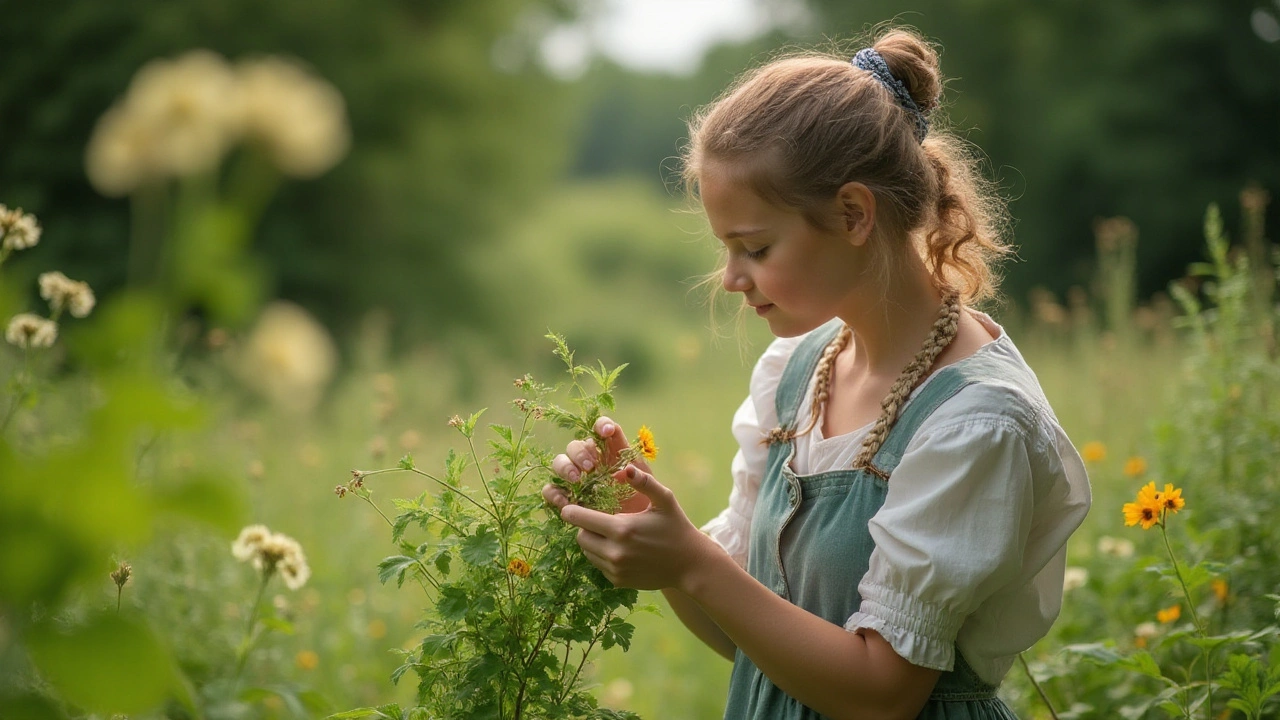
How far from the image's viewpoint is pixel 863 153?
1627 mm

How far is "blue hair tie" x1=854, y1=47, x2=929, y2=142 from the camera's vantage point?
1705mm

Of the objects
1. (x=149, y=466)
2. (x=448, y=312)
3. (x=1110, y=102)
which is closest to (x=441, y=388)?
(x=149, y=466)

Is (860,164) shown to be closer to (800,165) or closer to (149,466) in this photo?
(800,165)

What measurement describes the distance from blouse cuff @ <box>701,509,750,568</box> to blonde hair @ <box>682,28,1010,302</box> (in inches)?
21.4

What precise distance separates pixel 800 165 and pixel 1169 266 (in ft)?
41.4

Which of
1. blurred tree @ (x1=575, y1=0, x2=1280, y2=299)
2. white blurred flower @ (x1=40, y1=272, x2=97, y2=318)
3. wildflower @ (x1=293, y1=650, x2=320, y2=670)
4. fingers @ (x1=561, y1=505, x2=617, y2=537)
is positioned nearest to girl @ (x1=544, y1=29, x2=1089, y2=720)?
fingers @ (x1=561, y1=505, x2=617, y2=537)

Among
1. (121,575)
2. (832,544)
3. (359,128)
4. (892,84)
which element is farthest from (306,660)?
(359,128)

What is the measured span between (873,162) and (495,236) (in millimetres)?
11192

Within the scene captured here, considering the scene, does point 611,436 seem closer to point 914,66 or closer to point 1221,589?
point 914,66

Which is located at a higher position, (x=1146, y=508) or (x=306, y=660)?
(x=1146, y=508)

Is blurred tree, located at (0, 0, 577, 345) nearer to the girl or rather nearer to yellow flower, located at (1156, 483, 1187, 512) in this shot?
the girl

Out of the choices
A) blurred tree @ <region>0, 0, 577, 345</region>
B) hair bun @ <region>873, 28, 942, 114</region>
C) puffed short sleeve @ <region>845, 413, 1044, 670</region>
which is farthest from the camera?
blurred tree @ <region>0, 0, 577, 345</region>

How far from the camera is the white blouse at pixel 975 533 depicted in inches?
55.0

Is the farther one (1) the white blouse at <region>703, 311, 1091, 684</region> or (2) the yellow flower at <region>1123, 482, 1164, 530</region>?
(2) the yellow flower at <region>1123, 482, 1164, 530</region>
